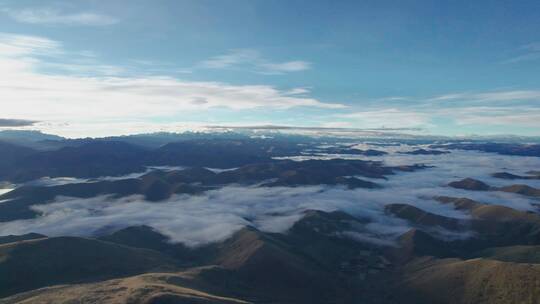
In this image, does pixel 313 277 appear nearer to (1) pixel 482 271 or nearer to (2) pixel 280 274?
(2) pixel 280 274

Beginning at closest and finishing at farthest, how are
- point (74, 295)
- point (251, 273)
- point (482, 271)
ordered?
point (74, 295) < point (482, 271) < point (251, 273)

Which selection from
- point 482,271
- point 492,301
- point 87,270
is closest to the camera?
point 492,301

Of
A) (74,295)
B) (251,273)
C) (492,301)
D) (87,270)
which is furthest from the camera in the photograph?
(251,273)

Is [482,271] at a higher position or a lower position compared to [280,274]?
higher

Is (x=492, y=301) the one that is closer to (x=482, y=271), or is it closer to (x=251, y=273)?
(x=482, y=271)

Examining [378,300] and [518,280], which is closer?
[518,280]

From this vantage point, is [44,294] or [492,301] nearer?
[44,294]

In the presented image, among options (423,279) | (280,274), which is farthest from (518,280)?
(280,274)

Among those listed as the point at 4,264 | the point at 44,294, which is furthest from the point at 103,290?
the point at 4,264

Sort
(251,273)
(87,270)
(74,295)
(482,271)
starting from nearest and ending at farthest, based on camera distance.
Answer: (74,295) → (482,271) → (87,270) → (251,273)
